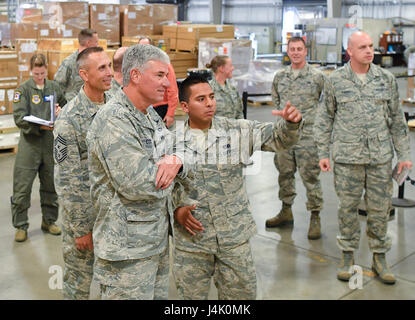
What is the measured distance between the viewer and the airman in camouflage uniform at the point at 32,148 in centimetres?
524

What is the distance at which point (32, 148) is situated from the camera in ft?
17.2

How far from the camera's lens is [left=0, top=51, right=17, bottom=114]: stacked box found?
8.73 meters

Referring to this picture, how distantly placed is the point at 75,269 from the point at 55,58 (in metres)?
6.29

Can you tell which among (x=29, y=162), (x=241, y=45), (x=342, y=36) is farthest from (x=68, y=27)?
(x=342, y=36)

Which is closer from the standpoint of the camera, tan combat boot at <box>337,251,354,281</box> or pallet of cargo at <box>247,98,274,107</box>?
tan combat boot at <box>337,251,354,281</box>

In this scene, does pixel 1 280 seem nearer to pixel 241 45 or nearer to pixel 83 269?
pixel 83 269

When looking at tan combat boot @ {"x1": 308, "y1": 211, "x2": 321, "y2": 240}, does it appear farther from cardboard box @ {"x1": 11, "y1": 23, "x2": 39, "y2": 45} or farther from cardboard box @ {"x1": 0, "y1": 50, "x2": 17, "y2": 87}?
cardboard box @ {"x1": 11, "y1": 23, "x2": 39, "y2": 45}

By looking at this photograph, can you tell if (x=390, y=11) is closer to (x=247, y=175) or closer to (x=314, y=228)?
(x=247, y=175)

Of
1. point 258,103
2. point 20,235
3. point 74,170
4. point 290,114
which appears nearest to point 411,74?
point 258,103

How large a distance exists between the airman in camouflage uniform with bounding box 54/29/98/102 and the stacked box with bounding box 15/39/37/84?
3125 mm

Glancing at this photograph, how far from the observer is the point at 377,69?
4180 millimetres

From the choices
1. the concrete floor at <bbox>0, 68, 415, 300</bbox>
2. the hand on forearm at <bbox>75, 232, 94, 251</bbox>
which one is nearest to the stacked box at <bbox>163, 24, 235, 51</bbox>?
the concrete floor at <bbox>0, 68, 415, 300</bbox>

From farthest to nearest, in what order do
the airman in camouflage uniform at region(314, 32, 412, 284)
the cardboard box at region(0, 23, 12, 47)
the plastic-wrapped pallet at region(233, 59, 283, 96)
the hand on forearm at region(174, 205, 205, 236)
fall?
the plastic-wrapped pallet at region(233, 59, 283, 96), the cardboard box at region(0, 23, 12, 47), the airman in camouflage uniform at region(314, 32, 412, 284), the hand on forearm at region(174, 205, 205, 236)

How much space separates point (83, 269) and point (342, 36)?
17075 millimetres
